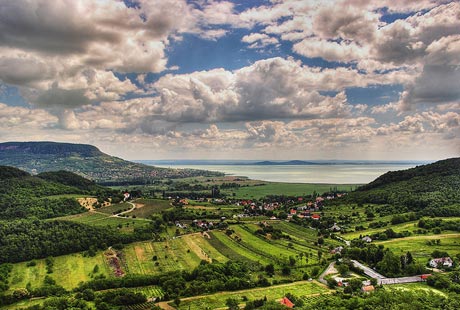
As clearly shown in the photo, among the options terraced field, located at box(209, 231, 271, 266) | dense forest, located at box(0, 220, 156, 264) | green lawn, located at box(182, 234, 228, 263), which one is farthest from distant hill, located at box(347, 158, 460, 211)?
dense forest, located at box(0, 220, 156, 264)

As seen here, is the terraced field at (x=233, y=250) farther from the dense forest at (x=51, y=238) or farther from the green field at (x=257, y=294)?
the dense forest at (x=51, y=238)

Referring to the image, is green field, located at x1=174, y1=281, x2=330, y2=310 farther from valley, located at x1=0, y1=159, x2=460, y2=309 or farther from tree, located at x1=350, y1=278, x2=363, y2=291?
tree, located at x1=350, y1=278, x2=363, y2=291

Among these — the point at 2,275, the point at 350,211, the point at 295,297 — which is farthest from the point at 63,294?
the point at 350,211

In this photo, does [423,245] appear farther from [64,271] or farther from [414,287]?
[64,271]

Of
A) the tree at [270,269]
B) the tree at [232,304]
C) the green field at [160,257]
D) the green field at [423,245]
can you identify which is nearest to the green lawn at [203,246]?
the green field at [160,257]

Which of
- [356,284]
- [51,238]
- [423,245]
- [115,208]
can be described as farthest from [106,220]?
[423,245]

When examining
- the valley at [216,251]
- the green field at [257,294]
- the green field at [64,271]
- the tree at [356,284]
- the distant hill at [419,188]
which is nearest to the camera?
the green field at [257,294]

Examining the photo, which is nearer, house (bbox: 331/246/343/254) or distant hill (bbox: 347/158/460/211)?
house (bbox: 331/246/343/254)
